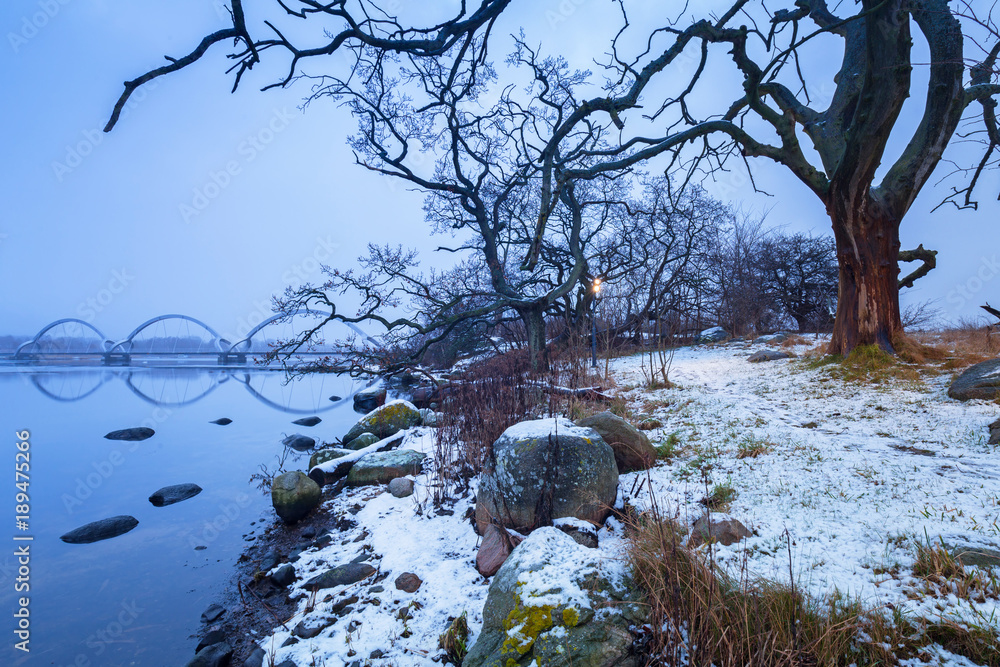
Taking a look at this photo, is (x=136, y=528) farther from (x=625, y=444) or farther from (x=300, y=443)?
(x=625, y=444)

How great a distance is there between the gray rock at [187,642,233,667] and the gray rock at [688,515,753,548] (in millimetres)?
3160

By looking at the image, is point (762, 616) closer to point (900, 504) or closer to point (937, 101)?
point (900, 504)

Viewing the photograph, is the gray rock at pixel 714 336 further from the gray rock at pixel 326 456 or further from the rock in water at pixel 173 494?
the rock in water at pixel 173 494

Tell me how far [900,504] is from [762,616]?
1.76 metres

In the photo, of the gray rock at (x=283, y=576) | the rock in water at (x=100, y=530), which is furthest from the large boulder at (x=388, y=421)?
the gray rock at (x=283, y=576)

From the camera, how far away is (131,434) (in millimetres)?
10125

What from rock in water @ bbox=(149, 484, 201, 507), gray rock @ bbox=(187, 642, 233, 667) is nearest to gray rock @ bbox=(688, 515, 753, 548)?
gray rock @ bbox=(187, 642, 233, 667)

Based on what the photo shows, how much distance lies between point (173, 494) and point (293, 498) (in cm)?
285

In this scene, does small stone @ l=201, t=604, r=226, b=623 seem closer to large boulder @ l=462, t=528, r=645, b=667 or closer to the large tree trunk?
large boulder @ l=462, t=528, r=645, b=667

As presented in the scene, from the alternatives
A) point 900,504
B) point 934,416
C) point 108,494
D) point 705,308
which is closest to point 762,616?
point 900,504

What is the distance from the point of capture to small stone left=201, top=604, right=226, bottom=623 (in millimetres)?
3395

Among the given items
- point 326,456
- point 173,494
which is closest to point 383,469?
point 326,456

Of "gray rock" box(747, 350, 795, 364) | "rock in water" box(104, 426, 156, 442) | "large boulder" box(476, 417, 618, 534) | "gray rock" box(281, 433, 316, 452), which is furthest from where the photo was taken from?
"rock in water" box(104, 426, 156, 442)

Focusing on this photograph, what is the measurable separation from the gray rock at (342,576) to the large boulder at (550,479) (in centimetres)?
108
